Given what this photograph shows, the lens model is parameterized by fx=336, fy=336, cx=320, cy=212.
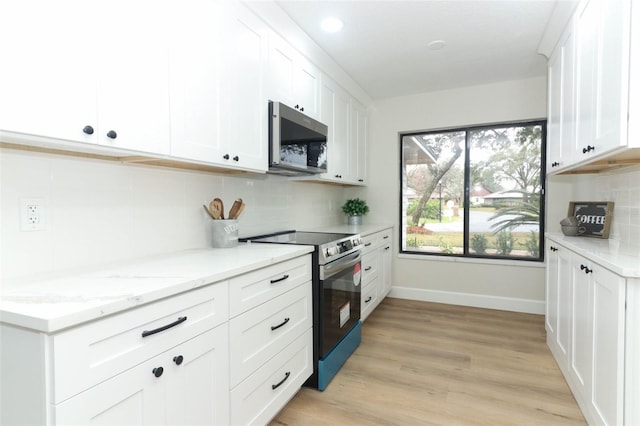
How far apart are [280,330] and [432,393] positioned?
3.62ft

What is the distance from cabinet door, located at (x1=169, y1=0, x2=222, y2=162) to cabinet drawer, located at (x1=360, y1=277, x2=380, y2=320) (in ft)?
6.35

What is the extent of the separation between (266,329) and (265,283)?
23 cm

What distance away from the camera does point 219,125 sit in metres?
1.80

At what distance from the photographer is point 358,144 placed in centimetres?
383

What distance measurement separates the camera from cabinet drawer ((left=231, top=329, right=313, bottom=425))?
1.51 meters

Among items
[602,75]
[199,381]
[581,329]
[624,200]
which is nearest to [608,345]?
[581,329]

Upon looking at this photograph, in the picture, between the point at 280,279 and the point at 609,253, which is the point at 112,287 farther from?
the point at 609,253

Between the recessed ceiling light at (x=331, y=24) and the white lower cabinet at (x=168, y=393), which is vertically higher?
the recessed ceiling light at (x=331, y=24)

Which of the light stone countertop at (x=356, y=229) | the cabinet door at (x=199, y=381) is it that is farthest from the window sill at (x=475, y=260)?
the cabinet door at (x=199, y=381)

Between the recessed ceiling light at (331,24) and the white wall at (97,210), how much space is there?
1281 millimetres

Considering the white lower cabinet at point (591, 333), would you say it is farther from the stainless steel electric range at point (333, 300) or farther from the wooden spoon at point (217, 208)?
the wooden spoon at point (217, 208)

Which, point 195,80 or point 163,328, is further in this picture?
point 195,80

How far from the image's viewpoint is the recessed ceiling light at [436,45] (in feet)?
8.88

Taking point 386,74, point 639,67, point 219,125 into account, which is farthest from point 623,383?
point 386,74
